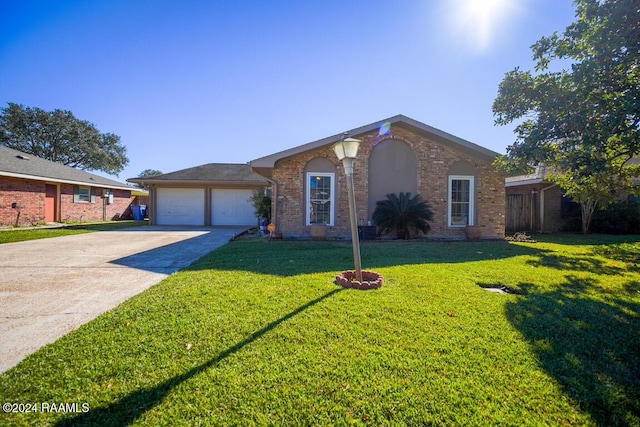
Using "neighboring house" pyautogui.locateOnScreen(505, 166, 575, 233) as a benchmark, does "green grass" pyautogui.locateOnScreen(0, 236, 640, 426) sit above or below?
below

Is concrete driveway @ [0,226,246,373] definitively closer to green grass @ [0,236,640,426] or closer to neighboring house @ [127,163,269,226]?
green grass @ [0,236,640,426]

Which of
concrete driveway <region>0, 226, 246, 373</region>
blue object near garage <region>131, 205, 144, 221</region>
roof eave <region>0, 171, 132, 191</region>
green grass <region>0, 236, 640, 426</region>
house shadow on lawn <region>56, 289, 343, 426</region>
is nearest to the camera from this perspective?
house shadow on lawn <region>56, 289, 343, 426</region>

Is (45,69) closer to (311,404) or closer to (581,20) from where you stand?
(311,404)

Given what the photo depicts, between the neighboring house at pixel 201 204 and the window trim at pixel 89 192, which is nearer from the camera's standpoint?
the neighboring house at pixel 201 204

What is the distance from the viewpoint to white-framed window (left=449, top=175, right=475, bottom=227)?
1001cm

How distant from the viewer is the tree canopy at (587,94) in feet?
15.6

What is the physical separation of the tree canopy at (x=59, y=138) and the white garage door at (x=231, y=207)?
2468cm

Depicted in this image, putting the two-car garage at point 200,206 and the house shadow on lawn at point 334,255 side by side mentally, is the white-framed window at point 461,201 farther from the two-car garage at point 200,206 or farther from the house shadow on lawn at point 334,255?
the two-car garage at point 200,206

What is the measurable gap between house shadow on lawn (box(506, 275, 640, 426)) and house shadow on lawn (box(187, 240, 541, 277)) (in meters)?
2.49

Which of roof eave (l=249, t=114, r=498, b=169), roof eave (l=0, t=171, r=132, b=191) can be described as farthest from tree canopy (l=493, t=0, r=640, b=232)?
roof eave (l=0, t=171, r=132, b=191)

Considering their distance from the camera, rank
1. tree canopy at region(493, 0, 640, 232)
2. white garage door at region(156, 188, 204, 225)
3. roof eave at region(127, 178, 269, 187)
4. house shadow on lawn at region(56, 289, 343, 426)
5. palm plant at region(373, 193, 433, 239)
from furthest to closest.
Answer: white garage door at region(156, 188, 204, 225)
roof eave at region(127, 178, 269, 187)
palm plant at region(373, 193, 433, 239)
tree canopy at region(493, 0, 640, 232)
house shadow on lawn at region(56, 289, 343, 426)

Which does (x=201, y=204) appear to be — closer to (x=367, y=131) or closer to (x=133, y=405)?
(x=367, y=131)

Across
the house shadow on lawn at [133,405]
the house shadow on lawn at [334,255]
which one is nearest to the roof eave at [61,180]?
the house shadow on lawn at [334,255]

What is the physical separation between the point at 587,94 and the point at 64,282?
33.3 feet
